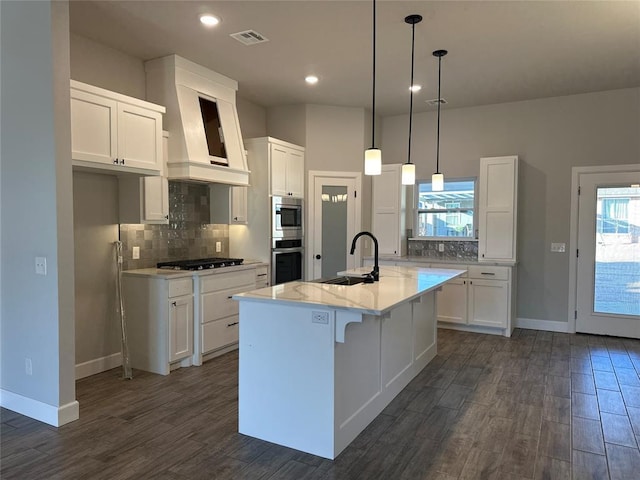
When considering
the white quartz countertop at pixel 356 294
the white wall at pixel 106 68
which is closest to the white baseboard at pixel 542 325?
the white quartz countertop at pixel 356 294

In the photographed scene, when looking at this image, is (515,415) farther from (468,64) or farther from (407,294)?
(468,64)

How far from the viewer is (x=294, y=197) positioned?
5719mm

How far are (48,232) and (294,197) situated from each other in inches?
Answer: 125

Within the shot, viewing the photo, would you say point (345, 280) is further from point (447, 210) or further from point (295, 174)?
point (447, 210)

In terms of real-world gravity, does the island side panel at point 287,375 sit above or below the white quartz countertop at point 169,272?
below

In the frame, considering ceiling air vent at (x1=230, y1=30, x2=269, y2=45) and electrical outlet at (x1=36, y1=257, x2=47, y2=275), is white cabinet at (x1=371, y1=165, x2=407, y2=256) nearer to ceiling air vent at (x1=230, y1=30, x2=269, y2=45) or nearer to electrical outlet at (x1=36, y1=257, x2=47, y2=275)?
ceiling air vent at (x1=230, y1=30, x2=269, y2=45)

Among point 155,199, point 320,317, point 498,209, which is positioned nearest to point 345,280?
point 320,317

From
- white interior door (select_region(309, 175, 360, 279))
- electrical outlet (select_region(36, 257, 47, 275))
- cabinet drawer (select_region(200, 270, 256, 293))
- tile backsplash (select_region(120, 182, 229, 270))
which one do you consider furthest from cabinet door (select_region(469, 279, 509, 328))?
electrical outlet (select_region(36, 257, 47, 275))

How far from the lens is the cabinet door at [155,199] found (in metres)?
4.04

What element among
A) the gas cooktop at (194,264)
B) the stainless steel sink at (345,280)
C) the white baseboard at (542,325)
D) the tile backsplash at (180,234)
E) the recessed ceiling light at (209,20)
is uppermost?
the recessed ceiling light at (209,20)

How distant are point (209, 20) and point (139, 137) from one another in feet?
3.77

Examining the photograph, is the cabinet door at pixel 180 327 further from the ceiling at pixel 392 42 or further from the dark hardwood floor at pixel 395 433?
the ceiling at pixel 392 42

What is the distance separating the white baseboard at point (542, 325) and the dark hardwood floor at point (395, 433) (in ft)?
4.47

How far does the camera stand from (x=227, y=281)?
4551 mm
